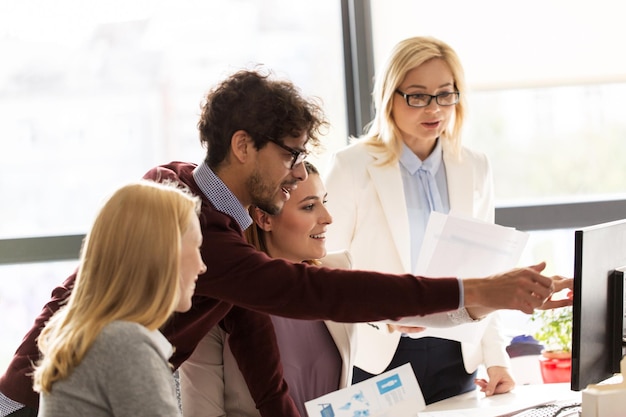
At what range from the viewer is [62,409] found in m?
1.27

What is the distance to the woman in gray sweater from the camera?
1.25 meters

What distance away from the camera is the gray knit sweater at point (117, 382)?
4.09 feet

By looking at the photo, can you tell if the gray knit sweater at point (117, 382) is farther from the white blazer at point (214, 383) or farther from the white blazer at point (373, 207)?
the white blazer at point (373, 207)

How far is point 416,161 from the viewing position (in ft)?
9.45

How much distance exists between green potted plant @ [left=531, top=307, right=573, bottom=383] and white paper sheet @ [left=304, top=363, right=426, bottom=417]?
115 centimetres

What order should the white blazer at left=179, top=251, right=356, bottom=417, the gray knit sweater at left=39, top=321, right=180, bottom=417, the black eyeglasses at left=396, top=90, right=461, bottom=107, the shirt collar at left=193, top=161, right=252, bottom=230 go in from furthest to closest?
the black eyeglasses at left=396, top=90, right=461, bottom=107 < the white blazer at left=179, top=251, right=356, bottom=417 < the shirt collar at left=193, top=161, right=252, bottom=230 < the gray knit sweater at left=39, top=321, right=180, bottom=417

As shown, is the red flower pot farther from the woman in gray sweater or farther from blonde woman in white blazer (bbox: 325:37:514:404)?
the woman in gray sweater

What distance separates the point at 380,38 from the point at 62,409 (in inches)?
110

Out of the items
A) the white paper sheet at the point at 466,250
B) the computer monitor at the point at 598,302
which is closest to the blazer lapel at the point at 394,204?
the white paper sheet at the point at 466,250

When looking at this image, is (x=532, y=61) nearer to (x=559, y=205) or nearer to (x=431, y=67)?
(x=559, y=205)

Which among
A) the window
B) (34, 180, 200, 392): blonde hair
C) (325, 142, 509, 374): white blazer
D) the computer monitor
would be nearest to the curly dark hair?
(34, 180, 200, 392): blonde hair

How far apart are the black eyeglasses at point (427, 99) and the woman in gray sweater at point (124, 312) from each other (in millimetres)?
1527

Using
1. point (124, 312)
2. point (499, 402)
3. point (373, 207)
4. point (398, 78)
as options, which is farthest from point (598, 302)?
point (398, 78)

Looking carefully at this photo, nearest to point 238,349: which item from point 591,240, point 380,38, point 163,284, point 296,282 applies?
point 296,282
